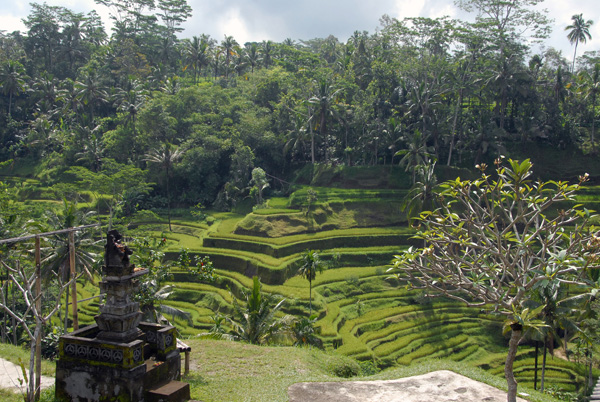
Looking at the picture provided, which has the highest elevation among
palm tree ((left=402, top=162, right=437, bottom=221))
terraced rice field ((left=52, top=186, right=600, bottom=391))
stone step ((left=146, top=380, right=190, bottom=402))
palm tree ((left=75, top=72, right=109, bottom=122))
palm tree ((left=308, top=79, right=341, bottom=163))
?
palm tree ((left=75, top=72, right=109, bottom=122))

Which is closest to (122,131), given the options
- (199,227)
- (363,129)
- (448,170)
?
(199,227)

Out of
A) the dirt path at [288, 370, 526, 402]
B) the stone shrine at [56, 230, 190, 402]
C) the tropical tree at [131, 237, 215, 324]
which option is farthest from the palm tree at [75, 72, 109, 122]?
the dirt path at [288, 370, 526, 402]

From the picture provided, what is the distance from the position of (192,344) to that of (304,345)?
5718mm

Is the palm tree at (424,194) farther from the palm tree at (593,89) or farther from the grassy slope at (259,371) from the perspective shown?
the palm tree at (593,89)

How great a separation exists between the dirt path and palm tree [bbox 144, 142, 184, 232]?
3298cm

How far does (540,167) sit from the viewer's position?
1954 inches

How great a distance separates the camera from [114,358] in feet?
33.8

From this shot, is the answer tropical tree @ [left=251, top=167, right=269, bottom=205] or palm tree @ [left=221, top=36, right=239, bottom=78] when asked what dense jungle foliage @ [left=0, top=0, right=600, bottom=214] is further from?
palm tree @ [left=221, top=36, right=239, bottom=78]

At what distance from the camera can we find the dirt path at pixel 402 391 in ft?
38.5

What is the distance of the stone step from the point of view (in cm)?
1040

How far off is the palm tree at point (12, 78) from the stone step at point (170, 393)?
5779 cm

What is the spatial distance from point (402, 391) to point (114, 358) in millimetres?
6940

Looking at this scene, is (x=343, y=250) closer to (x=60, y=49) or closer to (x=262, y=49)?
(x=262, y=49)

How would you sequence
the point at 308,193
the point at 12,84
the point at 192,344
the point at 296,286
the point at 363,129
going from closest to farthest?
the point at 192,344 < the point at 296,286 < the point at 308,193 < the point at 363,129 < the point at 12,84
